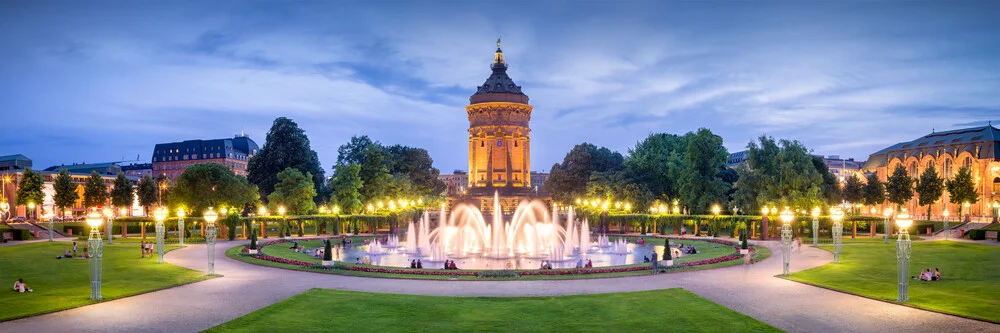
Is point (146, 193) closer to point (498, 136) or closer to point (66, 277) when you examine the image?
point (498, 136)

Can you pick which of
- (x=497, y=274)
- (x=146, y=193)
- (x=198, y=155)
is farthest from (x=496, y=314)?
(x=198, y=155)

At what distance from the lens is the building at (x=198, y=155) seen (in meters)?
150

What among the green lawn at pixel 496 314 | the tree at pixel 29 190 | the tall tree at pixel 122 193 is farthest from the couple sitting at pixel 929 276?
the tree at pixel 29 190

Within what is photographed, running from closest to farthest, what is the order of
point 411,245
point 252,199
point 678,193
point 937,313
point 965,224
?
point 937,313
point 411,245
point 965,224
point 252,199
point 678,193

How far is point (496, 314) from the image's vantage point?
2273cm

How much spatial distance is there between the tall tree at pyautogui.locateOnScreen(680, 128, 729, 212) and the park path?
127ft

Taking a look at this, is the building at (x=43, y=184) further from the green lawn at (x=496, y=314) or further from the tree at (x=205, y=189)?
the green lawn at (x=496, y=314)

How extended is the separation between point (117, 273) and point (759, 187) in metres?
56.6

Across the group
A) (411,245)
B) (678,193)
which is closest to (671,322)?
(411,245)

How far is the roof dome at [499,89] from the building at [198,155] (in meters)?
63.4

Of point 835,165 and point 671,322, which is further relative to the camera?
point 835,165

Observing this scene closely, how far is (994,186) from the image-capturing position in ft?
283

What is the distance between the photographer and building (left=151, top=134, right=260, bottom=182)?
150 metres

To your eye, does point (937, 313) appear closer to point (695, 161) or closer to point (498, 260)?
point (498, 260)
